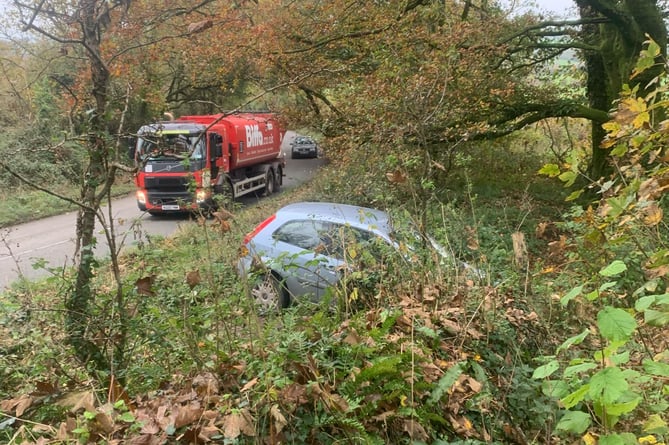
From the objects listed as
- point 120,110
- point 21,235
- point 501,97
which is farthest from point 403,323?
point 21,235

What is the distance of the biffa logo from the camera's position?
17.3 m

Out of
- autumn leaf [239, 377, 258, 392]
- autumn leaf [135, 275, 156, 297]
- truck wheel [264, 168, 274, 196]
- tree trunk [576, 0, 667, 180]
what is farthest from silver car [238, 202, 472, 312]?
truck wheel [264, 168, 274, 196]

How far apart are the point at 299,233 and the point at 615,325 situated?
5.35 meters

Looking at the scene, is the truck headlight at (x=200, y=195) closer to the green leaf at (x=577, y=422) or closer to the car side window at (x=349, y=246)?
the car side window at (x=349, y=246)

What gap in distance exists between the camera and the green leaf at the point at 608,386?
4.70ft

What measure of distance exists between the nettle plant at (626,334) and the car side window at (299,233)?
3.79 meters

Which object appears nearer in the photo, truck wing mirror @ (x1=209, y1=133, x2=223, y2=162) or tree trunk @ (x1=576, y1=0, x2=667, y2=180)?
tree trunk @ (x1=576, y1=0, x2=667, y2=180)

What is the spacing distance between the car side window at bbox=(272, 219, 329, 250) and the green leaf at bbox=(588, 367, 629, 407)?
4996mm

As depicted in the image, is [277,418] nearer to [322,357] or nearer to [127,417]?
[322,357]

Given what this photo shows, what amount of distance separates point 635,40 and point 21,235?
662 inches

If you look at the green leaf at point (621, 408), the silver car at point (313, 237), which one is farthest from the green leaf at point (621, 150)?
the silver car at point (313, 237)

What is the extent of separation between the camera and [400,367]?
242 cm

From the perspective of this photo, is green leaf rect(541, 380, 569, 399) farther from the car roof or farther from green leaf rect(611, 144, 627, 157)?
the car roof

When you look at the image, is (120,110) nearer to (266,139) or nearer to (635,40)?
(635,40)
